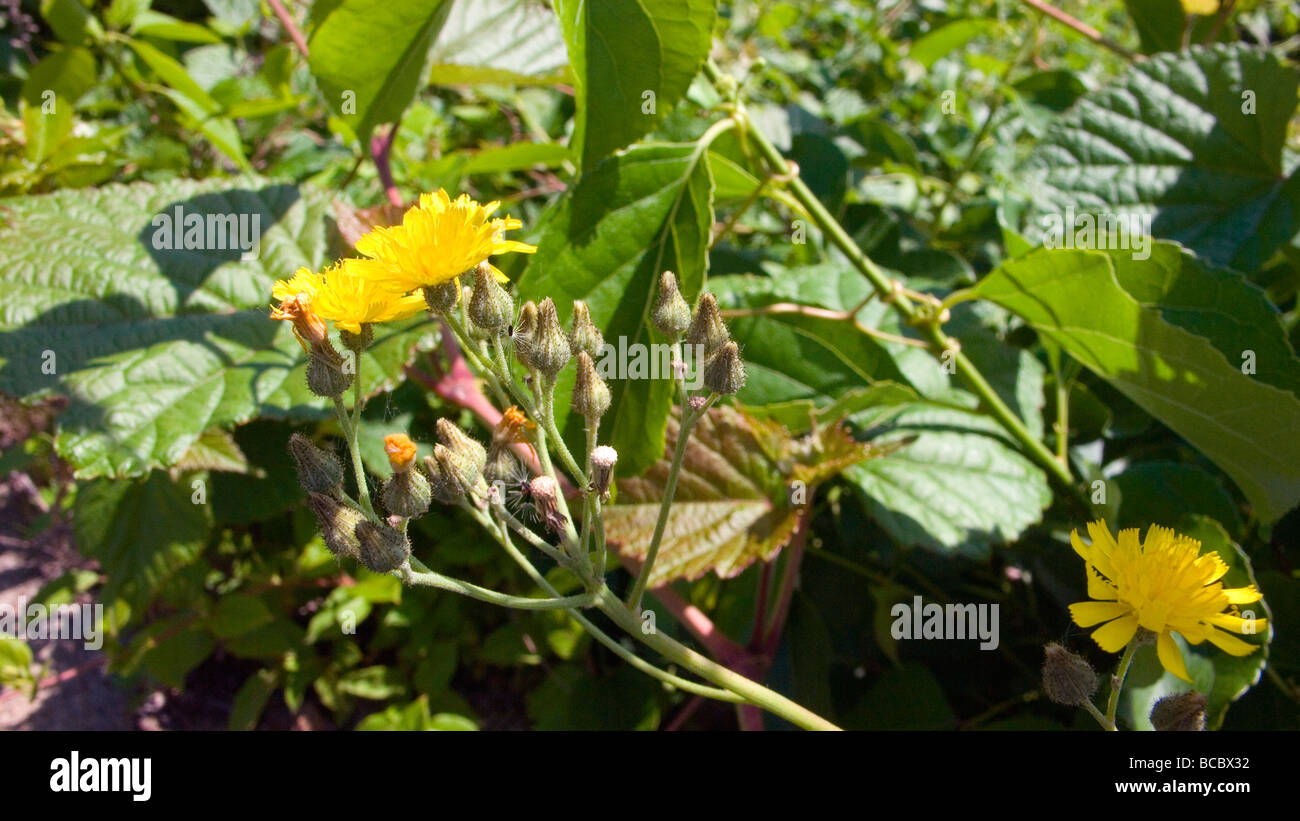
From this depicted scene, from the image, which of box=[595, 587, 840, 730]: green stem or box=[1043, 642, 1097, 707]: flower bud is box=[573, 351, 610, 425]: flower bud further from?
box=[1043, 642, 1097, 707]: flower bud

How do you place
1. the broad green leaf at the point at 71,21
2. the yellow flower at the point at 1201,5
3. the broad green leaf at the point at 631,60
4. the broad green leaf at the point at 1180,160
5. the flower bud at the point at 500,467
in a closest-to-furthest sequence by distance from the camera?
1. the flower bud at the point at 500,467
2. the broad green leaf at the point at 631,60
3. the broad green leaf at the point at 1180,160
4. the yellow flower at the point at 1201,5
5. the broad green leaf at the point at 71,21

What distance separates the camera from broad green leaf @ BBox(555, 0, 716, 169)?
1.09 m

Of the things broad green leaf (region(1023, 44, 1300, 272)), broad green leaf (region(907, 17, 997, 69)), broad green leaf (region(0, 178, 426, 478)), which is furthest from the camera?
broad green leaf (region(907, 17, 997, 69))

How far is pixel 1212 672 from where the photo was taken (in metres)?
1.23

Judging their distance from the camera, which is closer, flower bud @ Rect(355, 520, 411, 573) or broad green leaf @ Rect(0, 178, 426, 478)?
flower bud @ Rect(355, 520, 411, 573)

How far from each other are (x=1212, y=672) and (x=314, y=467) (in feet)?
4.16

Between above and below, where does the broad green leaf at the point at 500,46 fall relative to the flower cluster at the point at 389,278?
above

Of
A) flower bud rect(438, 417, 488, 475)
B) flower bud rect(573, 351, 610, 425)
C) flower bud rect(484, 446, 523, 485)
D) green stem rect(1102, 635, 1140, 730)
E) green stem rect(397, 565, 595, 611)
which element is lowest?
green stem rect(1102, 635, 1140, 730)

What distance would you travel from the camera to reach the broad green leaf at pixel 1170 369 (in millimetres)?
1101

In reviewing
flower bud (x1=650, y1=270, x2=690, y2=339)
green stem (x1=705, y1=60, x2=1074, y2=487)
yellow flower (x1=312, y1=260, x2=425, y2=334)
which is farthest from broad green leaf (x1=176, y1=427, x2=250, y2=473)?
green stem (x1=705, y1=60, x2=1074, y2=487)

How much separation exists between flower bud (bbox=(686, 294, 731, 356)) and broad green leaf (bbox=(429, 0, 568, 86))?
Result: 760 mm

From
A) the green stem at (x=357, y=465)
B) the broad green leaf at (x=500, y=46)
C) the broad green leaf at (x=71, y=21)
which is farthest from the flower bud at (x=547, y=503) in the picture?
the broad green leaf at (x=71, y=21)

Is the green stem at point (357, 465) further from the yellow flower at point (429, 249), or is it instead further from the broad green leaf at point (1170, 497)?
the broad green leaf at point (1170, 497)

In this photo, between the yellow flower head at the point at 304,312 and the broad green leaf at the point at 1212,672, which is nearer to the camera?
the yellow flower head at the point at 304,312
